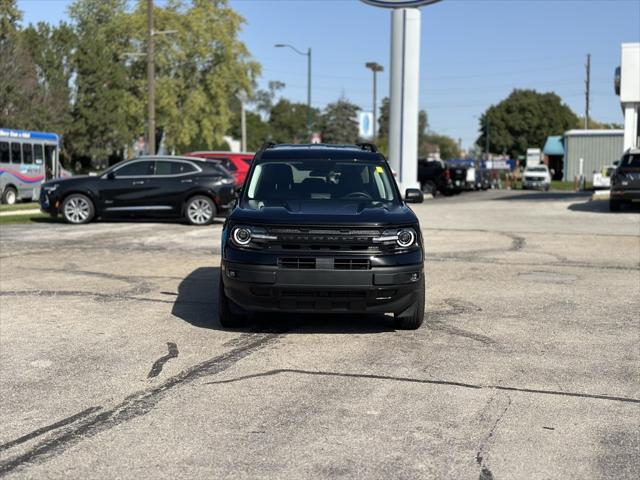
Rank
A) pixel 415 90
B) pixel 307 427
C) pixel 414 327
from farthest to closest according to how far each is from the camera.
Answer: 1. pixel 415 90
2. pixel 414 327
3. pixel 307 427

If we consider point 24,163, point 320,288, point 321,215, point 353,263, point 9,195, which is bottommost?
point 9,195

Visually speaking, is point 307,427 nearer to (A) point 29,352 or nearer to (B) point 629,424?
(B) point 629,424

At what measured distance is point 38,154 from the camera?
32.6 m

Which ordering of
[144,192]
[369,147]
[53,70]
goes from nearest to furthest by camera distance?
[369,147] → [144,192] → [53,70]

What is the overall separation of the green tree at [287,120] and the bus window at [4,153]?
120923 millimetres

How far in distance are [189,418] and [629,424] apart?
264 cm

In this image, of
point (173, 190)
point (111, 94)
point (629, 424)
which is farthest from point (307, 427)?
point (111, 94)

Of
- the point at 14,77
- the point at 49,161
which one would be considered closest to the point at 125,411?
the point at 49,161

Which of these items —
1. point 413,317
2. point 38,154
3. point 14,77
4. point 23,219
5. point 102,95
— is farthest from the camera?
point 102,95

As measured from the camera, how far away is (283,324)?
7883mm

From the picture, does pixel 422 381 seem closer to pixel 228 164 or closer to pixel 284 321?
pixel 284 321

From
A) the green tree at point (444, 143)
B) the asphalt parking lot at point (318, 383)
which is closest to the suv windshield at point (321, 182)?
the asphalt parking lot at point (318, 383)

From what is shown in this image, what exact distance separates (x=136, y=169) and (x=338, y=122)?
116210mm

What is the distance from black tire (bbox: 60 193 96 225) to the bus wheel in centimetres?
1265
